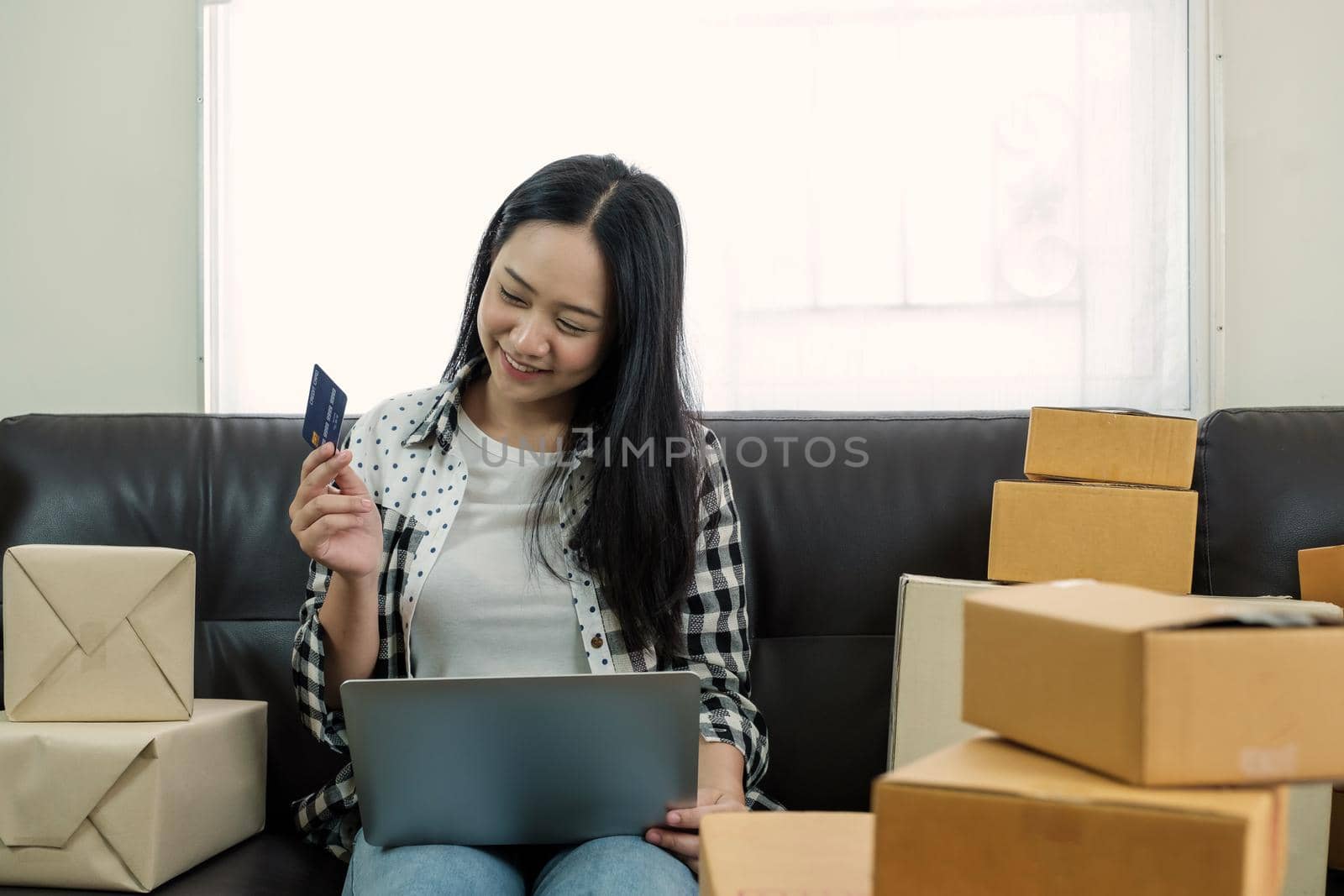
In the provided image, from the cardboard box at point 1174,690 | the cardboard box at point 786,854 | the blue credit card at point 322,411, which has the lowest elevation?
the cardboard box at point 786,854

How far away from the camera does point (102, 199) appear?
205cm

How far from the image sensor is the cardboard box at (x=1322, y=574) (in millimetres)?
1229

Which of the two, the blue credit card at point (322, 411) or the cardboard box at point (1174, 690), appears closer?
the cardboard box at point (1174, 690)

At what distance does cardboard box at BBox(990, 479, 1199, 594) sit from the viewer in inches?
50.5

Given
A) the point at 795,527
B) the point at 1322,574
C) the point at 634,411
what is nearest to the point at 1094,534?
the point at 1322,574

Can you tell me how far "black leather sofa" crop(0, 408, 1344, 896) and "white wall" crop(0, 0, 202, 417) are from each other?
2.10 ft

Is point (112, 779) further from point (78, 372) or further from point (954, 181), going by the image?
point (954, 181)

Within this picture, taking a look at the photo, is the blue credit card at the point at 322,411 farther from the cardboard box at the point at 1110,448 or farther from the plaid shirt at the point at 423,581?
the cardboard box at the point at 1110,448

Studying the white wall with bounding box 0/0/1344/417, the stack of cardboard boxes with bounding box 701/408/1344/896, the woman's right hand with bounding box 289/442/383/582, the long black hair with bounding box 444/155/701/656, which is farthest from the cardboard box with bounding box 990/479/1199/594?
the white wall with bounding box 0/0/1344/417

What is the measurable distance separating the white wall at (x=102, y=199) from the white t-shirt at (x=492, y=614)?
111 centimetres

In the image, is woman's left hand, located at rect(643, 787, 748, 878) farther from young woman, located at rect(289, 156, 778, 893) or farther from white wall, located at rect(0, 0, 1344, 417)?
white wall, located at rect(0, 0, 1344, 417)

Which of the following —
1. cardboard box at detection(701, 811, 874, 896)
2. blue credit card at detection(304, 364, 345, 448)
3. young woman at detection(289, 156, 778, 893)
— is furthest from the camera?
young woman at detection(289, 156, 778, 893)

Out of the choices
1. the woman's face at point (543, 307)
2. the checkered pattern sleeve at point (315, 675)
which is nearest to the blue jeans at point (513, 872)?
the checkered pattern sleeve at point (315, 675)

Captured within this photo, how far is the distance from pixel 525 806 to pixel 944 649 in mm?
550
